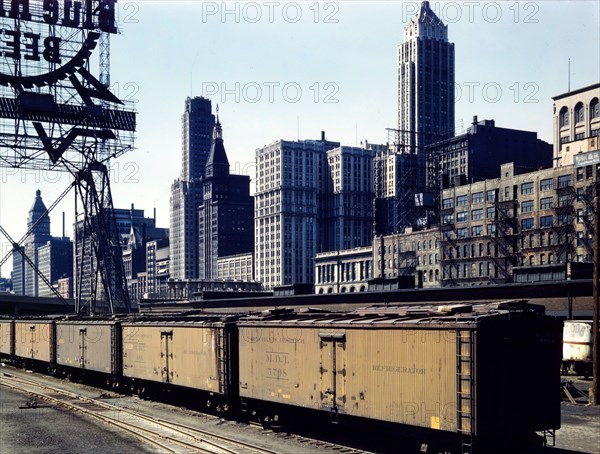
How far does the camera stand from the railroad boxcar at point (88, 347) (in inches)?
1421

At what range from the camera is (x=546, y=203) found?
89188 millimetres

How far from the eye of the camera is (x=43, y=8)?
52.8 m

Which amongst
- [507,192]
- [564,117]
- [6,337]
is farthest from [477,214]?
[6,337]

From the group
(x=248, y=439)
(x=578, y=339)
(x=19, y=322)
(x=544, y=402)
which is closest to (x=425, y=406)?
(x=544, y=402)

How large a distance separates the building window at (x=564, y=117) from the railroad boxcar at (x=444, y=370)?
115 meters

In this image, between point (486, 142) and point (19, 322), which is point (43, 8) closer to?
point (19, 322)

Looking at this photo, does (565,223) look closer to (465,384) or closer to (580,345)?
(580,345)

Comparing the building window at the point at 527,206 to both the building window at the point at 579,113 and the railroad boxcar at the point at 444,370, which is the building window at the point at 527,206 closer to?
the building window at the point at 579,113

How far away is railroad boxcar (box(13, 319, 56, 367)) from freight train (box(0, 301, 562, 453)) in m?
17.9

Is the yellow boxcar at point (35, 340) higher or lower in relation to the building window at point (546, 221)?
lower

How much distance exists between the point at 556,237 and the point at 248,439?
2863 inches

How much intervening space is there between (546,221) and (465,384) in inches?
3022

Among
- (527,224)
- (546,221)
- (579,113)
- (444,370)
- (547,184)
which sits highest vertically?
(579,113)

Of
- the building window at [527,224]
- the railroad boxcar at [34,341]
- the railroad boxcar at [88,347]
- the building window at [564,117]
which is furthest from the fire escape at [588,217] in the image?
the railroad boxcar at [88,347]
